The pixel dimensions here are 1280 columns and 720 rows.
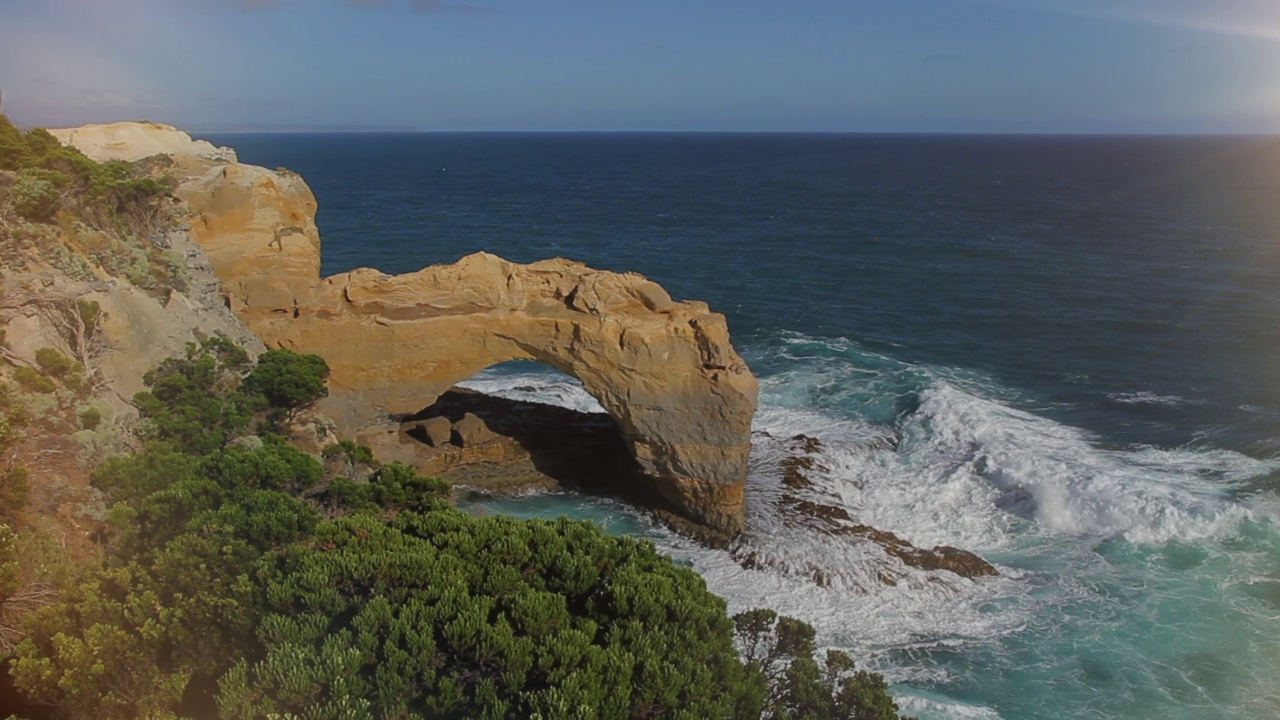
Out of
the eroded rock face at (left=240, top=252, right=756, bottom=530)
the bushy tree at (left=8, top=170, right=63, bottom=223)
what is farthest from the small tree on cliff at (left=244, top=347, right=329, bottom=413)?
the bushy tree at (left=8, top=170, right=63, bottom=223)

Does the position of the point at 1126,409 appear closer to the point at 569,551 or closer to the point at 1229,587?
the point at 1229,587

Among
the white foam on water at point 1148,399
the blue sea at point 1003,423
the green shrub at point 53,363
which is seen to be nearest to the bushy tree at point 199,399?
the green shrub at point 53,363

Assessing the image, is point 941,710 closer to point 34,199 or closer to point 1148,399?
point 1148,399

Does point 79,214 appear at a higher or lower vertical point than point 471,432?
higher

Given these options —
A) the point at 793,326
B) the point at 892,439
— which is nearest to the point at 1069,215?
the point at 793,326

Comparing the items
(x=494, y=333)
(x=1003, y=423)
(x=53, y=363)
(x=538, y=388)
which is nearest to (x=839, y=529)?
(x=1003, y=423)

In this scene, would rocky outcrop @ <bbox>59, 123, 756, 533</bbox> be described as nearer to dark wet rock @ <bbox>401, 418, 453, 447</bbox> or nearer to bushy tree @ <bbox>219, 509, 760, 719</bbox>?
dark wet rock @ <bbox>401, 418, 453, 447</bbox>
